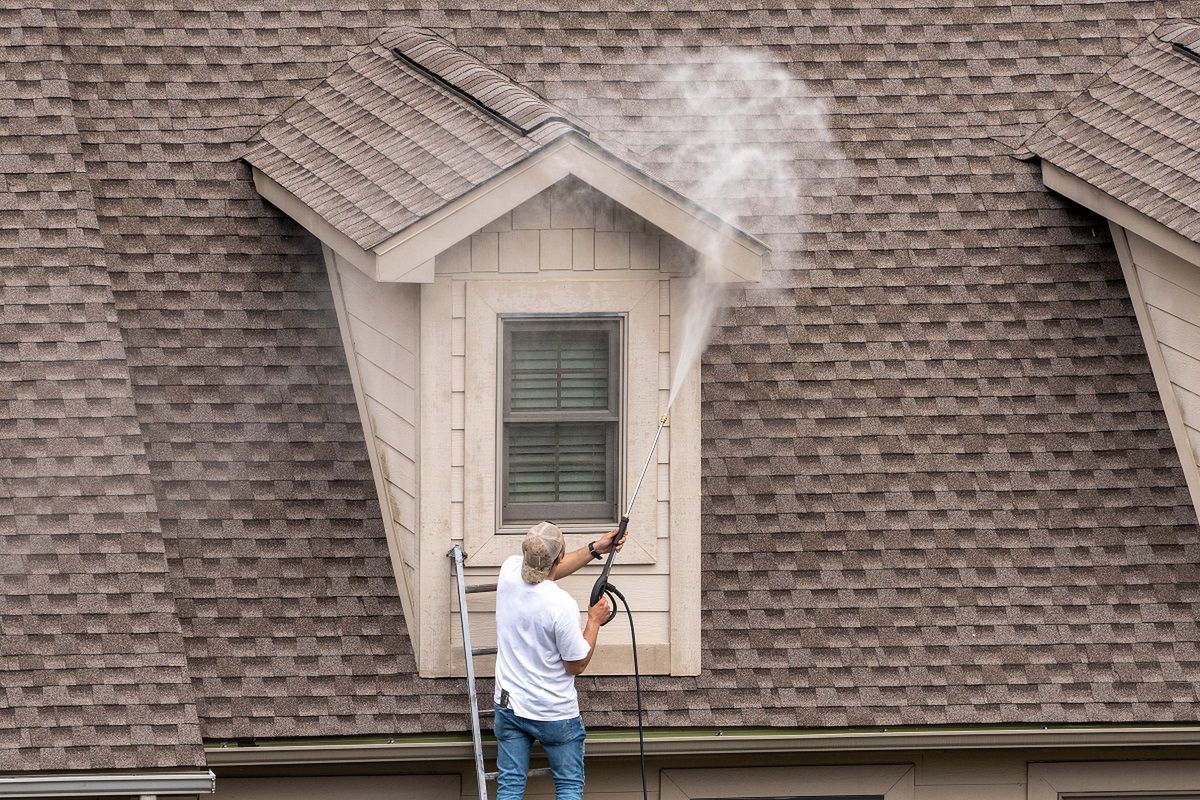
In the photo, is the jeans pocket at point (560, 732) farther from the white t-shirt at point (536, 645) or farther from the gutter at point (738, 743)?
the gutter at point (738, 743)

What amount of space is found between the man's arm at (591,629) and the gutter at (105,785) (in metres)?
1.70

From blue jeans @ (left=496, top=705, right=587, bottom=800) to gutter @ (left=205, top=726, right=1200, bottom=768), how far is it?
0.27 metres

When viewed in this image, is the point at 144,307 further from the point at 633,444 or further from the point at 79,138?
the point at 633,444

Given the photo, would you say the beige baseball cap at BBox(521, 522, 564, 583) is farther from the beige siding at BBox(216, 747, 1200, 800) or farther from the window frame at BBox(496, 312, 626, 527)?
the beige siding at BBox(216, 747, 1200, 800)

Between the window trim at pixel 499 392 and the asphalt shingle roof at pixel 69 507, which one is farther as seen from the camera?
the window trim at pixel 499 392

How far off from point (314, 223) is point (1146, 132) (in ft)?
14.9

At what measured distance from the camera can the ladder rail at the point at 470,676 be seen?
852 centimetres

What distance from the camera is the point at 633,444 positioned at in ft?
29.5

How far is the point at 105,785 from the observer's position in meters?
7.98

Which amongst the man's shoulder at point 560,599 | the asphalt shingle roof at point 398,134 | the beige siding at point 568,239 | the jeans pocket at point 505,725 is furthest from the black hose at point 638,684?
the asphalt shingle roof at point 398,134

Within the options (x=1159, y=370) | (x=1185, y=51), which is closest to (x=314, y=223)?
(x=1159, y=370)

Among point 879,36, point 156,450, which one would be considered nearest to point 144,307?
point 156,450

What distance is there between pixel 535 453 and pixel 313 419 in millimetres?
1199

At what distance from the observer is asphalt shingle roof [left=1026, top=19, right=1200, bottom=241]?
966 cm
